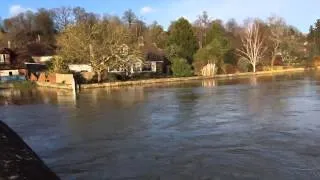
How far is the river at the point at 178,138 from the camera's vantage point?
11.0m

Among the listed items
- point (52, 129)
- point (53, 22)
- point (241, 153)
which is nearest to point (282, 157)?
point (241, 153)

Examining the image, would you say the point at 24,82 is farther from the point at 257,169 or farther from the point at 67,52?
the point at 257,169

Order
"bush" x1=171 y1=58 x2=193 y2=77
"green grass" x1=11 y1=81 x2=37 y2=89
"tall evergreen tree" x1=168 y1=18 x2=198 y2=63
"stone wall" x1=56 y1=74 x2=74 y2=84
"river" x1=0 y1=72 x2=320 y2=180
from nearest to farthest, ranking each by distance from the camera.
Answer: "river" x1=0 y1=72 x2=320 y2=180, "stone wall" x1=56 y1=74 x2=74 y2=84, "green grass" x1=11 y1=81 x2=37 y2=89, "bush" x1=171 y1=58 x2=193 y2=77, "tall evergreen tree" x1=168 y1=18 x2=198 y2=63

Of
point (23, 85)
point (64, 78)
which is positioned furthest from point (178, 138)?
point (23, 85)

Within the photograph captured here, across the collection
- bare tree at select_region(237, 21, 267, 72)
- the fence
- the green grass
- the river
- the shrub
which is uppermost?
bare tree at select_region(237, 21, 267, 72)

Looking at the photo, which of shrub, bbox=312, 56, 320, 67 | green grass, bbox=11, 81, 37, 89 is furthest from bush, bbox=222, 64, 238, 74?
green grass, bbox=11, 81, 37, 89

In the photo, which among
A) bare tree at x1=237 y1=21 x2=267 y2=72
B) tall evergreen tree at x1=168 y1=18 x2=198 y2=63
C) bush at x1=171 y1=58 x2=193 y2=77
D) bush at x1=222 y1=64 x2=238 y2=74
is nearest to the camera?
bush at x1=171 y1=58 x2=193 y2=77

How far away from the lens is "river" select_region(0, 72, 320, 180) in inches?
433

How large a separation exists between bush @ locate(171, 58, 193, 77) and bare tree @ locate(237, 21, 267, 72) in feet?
43.4

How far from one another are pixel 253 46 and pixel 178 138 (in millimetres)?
52080

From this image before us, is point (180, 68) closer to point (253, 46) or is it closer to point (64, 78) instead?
point (64, 78)

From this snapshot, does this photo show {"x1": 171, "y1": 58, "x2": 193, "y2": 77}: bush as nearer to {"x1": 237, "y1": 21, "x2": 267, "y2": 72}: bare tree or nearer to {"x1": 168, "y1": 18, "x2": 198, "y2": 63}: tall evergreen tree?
{"x1": 168, "y1": 18, "x2": 198, "y2": 63}: tall evergreen tree

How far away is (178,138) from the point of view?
14875 millimetres

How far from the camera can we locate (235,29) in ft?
325
